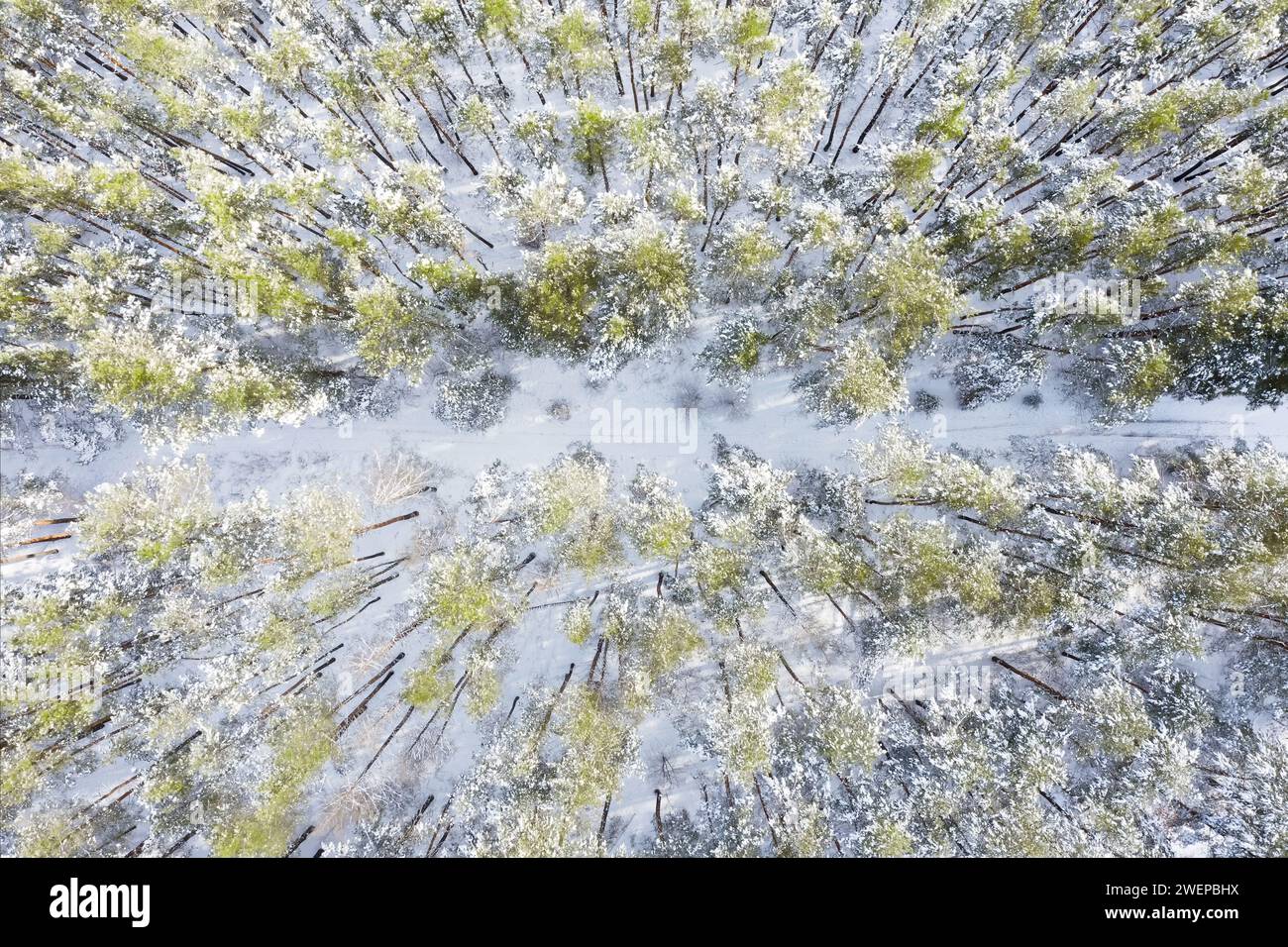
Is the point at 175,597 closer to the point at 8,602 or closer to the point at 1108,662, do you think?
the point at 8,602
